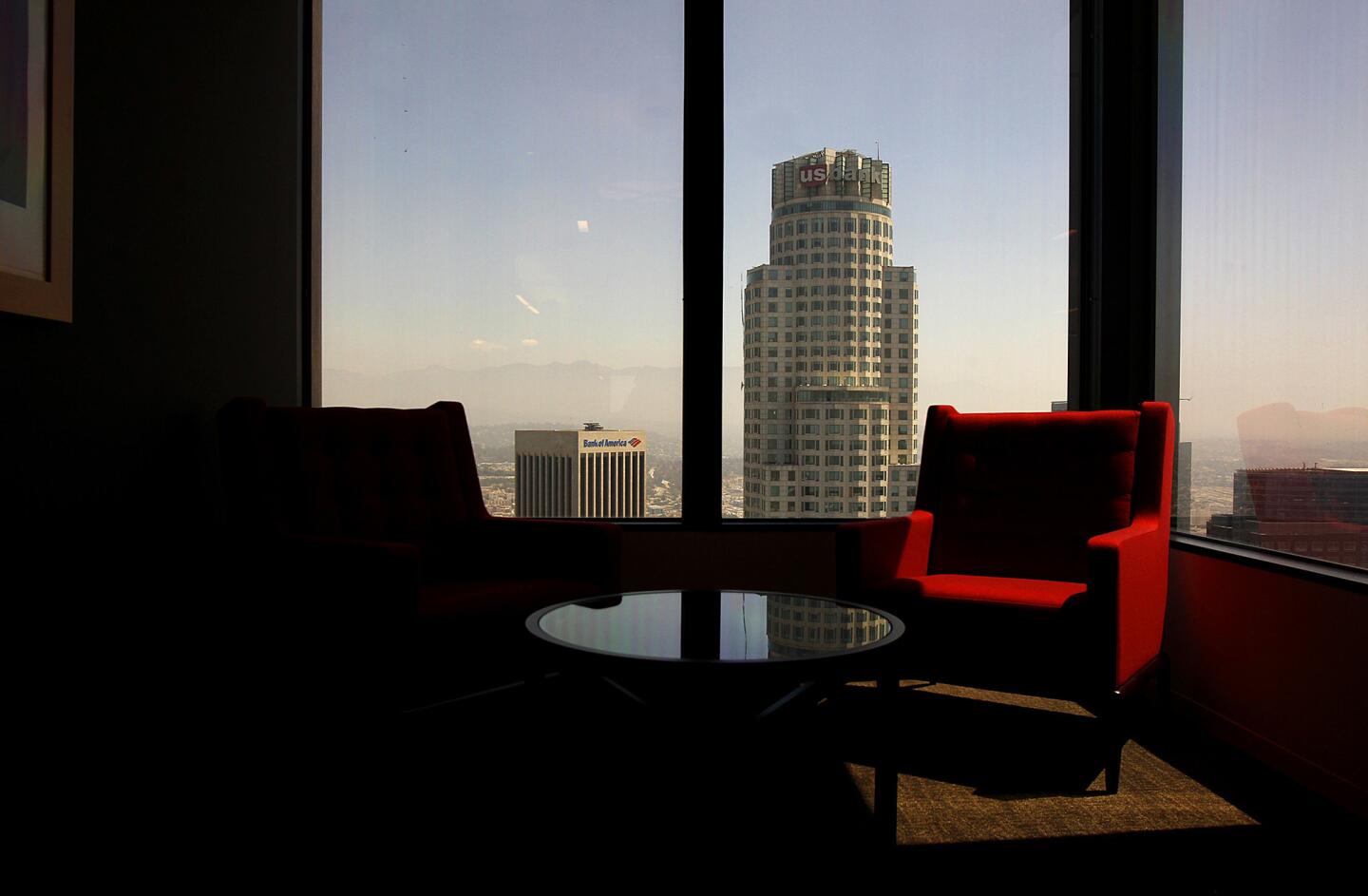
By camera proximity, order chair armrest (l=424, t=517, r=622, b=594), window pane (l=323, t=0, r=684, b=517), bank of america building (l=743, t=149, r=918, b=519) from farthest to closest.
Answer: bank of america building (l=743, t=149, r=918, b=519) → window pane (l=323, t=0, r=684, b=517) → chair armrest (l=424, t=517, r=622, b=594)

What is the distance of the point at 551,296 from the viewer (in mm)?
3969

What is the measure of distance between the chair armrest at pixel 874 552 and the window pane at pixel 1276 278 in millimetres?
1102

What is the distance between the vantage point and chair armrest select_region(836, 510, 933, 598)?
294cm

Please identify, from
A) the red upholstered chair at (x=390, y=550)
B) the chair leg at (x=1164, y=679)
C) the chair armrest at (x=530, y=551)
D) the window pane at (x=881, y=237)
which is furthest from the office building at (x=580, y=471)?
the chair leg at (x=1164, y=679)

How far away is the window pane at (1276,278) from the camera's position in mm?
2637

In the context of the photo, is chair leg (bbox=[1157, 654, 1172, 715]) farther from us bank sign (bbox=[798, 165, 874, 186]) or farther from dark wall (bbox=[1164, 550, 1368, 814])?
us bank sign (bbox=[798, 165, 874, 186])

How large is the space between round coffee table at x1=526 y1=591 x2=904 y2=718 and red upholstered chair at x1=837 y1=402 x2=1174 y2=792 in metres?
0.42

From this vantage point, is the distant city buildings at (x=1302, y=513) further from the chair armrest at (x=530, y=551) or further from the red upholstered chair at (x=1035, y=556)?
the chair armrest at (x=530, y=551)

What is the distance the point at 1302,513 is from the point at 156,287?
3.57 m

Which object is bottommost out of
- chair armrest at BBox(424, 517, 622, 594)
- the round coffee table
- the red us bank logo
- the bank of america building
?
the round coffee table

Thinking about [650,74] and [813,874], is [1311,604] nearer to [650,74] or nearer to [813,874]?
[813,874]

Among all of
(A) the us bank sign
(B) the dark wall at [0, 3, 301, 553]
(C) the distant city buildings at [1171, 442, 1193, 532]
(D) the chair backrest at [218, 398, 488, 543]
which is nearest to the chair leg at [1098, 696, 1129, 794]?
(C) the distant city buildings at [1171, 442, 1193, 532]

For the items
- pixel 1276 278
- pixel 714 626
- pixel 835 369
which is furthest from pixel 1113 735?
pixel 835 369

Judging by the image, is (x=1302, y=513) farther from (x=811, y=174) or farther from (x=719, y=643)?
(x=811, y=174)
